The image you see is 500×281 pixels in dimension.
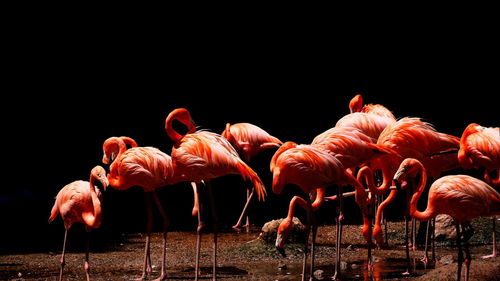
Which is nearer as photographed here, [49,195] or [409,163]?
[409,163]

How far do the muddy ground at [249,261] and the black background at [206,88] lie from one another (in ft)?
6.14

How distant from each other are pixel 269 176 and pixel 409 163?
500cm

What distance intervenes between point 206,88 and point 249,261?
14.4 ft

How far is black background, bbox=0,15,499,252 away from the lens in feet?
30.8

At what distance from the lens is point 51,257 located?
20.8ft

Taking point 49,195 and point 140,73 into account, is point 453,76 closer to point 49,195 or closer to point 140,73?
point 140,73

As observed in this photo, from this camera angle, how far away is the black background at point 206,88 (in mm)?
9383

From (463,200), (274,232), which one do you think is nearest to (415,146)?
(274,232)

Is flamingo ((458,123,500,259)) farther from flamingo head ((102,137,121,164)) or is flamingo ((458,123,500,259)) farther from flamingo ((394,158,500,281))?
flamingo head ((102,137,121,164))

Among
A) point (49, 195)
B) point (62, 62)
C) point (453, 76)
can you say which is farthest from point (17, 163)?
point (453, 76)

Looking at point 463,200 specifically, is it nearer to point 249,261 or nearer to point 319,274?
point 319,274

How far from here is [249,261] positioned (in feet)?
19.9

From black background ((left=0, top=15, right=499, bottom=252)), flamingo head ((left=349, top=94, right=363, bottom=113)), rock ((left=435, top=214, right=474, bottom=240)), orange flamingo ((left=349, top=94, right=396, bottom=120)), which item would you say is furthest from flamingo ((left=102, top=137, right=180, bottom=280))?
black background ((left=0, top=15, right=499, bottom=252))

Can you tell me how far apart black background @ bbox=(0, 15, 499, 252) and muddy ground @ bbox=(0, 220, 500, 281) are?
1871 mm
